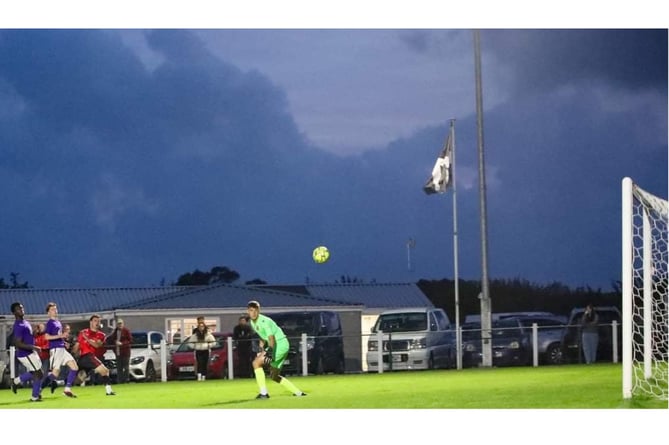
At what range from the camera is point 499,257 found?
91.1 ft

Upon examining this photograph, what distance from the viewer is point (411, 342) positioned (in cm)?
2320

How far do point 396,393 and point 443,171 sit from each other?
274 inches

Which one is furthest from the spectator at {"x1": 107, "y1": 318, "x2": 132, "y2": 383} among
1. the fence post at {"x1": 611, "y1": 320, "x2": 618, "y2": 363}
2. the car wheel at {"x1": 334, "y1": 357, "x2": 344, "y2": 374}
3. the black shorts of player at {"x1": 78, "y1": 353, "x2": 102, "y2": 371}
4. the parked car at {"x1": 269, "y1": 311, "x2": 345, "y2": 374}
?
the fence post at {"x1": 611, "y1": 320, "x2": 618, "y2": 363}

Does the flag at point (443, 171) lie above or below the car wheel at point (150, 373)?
above

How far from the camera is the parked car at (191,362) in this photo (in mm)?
22547

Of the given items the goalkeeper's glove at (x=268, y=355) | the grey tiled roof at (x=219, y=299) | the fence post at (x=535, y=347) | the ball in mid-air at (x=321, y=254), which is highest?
the ball in mid-air at (x=321, y=254)

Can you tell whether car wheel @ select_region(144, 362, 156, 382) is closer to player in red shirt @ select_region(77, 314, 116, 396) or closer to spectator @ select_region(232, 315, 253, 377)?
spectator @ select_region(232, 315, 253, 377)

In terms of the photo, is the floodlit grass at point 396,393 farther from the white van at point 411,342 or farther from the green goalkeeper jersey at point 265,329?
the white van at point 411,342

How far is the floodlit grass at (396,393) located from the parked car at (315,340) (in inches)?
36.4

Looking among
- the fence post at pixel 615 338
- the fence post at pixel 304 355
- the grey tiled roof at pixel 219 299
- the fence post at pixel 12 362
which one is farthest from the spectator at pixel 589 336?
the fence post at pixel 12 362

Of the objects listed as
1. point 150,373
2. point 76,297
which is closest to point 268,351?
point 150,373

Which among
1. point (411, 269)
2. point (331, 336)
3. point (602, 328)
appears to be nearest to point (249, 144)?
point (411, 269)
